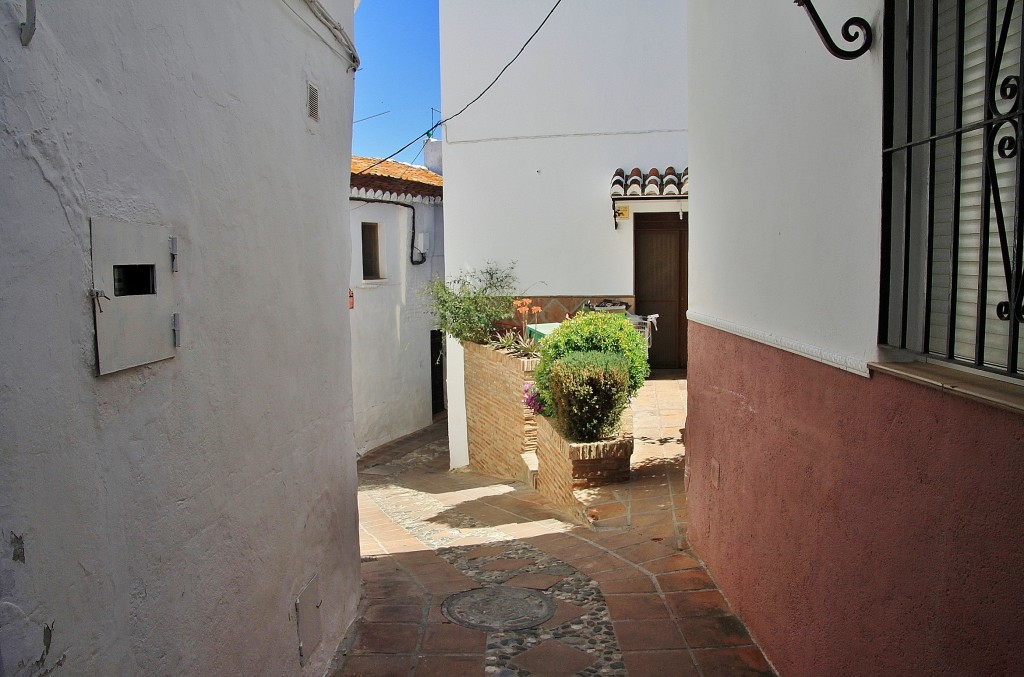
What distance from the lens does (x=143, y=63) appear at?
239cm

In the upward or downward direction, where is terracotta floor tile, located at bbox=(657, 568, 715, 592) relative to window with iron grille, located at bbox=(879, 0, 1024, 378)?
downward

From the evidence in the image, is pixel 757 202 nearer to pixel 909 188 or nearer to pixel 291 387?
pixel 909 188

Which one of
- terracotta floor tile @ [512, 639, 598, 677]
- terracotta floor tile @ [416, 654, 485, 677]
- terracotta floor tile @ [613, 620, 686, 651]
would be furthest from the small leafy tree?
terracotta floor tile @ [416, 654, 485, 677]

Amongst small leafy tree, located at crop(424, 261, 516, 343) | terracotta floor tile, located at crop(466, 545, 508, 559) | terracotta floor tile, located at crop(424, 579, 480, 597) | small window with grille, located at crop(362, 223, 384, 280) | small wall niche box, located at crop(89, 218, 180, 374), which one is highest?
small window with grille, located at crop(362, 223, 384, 280)

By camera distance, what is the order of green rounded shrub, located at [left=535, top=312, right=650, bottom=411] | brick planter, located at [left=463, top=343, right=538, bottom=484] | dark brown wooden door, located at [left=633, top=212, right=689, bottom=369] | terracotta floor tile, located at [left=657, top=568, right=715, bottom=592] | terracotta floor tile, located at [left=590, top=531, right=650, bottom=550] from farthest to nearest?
dark brown wooden door, located at [left=633, top=212, right=689, bottom=369] < brick planter, located at [left=463, top=343, right=538, bottom=484] < green rounded shrub, located at [left=535, top=312, right=650, bottom=411] < terracotta floor tile, located at [left=590, top=531, right=650, bottom=550] < terracotta floor tile, located at [left=657, top=568, right=715, bottom=592]

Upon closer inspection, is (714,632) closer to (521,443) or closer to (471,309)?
(521,443)

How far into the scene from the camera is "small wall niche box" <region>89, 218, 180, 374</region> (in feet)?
7.07

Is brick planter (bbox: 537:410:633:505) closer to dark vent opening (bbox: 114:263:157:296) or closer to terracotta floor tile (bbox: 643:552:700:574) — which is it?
terracotta floor tile (bbox: 643:552:700:574)

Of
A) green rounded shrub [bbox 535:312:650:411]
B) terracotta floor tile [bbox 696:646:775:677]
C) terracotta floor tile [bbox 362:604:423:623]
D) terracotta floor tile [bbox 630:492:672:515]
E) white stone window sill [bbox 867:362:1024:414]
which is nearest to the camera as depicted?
white stone window sill [bbox 867:362:1024:414]

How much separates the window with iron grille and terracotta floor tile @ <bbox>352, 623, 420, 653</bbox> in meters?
2.93

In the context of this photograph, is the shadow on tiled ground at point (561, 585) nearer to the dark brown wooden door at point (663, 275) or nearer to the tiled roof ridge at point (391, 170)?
the dark brown wooden door at point (663, 275)

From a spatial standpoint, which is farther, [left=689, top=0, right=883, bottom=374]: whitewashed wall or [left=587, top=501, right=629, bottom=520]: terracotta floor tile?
[left=587, top=501, right=629, bottom=520]: terracotta floor tile

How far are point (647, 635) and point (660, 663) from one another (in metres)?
0.33

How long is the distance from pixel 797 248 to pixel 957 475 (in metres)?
1.58
